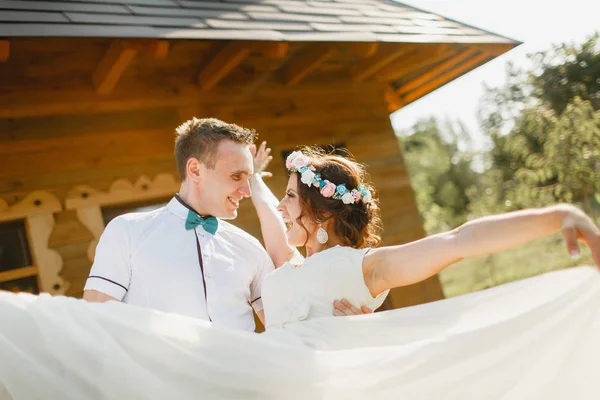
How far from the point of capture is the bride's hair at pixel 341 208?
280 centimetres

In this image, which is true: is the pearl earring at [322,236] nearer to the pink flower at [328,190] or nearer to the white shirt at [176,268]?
the pink flower at [328,190]

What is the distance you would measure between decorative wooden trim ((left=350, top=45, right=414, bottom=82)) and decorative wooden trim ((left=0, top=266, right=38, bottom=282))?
3.69 m

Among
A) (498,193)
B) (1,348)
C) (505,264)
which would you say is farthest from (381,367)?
(498,193)

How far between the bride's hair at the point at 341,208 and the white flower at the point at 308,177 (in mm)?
25

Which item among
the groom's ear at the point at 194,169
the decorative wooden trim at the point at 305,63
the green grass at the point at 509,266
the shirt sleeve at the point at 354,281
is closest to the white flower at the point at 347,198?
the shirt sleeve at the point at 354,281

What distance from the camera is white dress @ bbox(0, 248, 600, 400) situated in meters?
1.92

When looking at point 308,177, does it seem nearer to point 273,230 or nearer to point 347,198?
point 347,198

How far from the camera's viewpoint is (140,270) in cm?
297

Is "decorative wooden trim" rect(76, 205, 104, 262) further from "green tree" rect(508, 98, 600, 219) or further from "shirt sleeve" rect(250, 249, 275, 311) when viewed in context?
"green tree" rect(508, 98, 600, 219)

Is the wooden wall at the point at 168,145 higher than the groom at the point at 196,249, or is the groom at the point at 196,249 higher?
the wooden wall at the point at 168,145

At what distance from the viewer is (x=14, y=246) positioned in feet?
14.6

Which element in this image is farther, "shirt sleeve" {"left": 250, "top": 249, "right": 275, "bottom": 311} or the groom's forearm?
the groom's forearm

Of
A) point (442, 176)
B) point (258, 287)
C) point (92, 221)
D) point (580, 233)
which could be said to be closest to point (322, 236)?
point (258, 287)

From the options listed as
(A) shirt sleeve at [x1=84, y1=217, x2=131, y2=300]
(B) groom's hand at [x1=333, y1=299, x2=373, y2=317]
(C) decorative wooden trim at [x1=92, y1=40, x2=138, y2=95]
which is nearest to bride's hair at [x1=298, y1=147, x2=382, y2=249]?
(B) groom's hand at [x1=333, y1=299, x2=373, y2=317]
